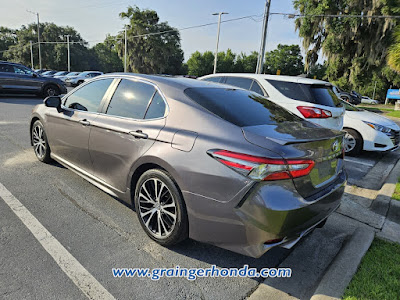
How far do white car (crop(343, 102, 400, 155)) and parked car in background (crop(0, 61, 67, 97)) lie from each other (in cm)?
1282

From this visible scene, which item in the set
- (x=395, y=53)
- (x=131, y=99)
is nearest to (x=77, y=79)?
(x=395, y=53)

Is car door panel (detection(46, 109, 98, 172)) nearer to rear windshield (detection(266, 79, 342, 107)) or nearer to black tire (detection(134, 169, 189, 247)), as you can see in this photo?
black tire (detection(134, 169, 189, 247))

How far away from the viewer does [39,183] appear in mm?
4023

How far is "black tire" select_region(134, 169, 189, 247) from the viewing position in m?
2.50

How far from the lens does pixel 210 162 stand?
2.27 m

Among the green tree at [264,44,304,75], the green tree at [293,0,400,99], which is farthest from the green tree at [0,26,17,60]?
the green tree at [293,0,400,99]

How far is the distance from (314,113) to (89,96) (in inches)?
149

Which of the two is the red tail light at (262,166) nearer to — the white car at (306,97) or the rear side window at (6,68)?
the white car at (306,97)

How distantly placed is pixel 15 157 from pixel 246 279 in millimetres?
4557

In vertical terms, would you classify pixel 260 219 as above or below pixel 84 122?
below

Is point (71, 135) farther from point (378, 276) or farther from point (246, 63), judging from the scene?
point (246, 63)

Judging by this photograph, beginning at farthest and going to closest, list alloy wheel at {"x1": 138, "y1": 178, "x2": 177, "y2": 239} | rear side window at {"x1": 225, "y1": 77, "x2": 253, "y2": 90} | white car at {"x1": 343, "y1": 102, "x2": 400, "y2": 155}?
white car at {"x1": 343, "y1": 102, "x2": 400, "y2": 155}, rear side window at {"x1": 225, "y1": 77, "x2": 253, "y2": 90}, alloy wheel at {"x1": 138, "y1": 178, "x2": 177, "y2": 239}

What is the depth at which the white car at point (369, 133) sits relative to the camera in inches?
252

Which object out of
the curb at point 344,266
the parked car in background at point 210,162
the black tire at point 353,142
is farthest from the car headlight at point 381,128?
the parked car in background at point 210,162
